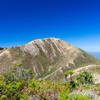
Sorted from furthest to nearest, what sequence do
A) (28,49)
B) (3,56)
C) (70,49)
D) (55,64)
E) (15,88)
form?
(70,49) → (28,49) → (55,64) → (3,56) → (15,88)

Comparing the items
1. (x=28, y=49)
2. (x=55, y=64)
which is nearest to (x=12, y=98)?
(x=55, y=64)

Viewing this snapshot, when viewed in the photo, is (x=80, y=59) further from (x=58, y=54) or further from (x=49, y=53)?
(x=49, y=53)

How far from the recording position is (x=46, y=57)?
9025 centimetres

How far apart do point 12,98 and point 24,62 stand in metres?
68.2

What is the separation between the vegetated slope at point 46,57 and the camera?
244 ft

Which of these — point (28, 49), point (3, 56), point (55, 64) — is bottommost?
point (55, 64)

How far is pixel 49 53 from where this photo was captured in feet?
311

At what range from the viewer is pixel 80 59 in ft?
285

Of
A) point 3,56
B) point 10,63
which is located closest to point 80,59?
point 10,63

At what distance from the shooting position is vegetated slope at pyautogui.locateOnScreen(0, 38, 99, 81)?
7431 cm

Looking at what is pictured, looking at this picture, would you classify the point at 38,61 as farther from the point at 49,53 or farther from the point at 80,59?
the point at 80,59

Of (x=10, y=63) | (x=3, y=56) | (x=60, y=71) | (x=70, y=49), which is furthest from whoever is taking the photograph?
(x=70, y=49)

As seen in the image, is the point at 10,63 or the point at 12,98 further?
the point at 10,63

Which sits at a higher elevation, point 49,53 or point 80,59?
point 49,53
